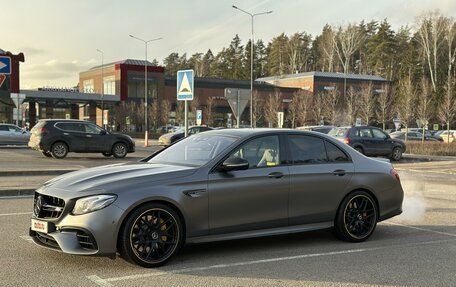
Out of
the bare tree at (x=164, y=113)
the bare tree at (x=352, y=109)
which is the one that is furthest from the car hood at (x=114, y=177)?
the bare tree at (x=164, y=113)

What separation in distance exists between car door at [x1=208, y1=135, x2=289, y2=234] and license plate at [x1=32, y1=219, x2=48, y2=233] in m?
1.84

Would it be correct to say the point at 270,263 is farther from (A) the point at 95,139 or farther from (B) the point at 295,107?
(B) the point at 295,107

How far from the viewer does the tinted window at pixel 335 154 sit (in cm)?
721

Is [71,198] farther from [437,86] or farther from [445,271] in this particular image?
[437,86]

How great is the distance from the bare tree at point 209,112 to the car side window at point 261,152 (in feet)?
230

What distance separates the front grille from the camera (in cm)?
559

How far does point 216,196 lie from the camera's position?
19.8 ft

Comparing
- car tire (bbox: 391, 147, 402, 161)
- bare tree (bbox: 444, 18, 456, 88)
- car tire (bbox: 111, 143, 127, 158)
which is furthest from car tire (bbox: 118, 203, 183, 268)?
bare tree (bbox: 444, 18, 456, 88)

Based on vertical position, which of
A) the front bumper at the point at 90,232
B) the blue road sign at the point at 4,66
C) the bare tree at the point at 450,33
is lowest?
the front bumper at the point at 90,232

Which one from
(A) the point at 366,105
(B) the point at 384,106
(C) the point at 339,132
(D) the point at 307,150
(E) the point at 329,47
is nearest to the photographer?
(D) the point at 307,150

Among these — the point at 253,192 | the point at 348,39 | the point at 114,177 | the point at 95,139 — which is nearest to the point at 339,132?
the point at 95,139

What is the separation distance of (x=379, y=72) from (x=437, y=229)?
359 feet

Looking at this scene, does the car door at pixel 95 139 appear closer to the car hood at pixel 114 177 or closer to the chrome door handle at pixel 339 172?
the car hood at pixel 114 177

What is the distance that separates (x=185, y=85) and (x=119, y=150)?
988 cm
